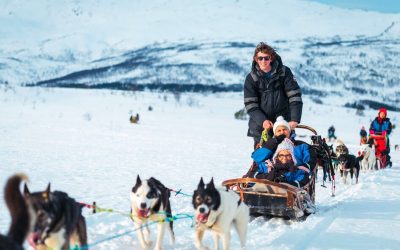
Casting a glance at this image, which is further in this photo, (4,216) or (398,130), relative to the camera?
(398,130)

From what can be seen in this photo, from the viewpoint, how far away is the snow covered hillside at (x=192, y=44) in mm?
91125

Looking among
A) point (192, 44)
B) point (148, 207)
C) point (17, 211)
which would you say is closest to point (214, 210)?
point (148, 207)

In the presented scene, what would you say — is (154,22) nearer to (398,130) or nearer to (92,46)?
(92,46)

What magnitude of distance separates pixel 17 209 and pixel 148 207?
149 centimetres

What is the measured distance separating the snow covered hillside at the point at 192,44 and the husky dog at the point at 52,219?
67.0 m

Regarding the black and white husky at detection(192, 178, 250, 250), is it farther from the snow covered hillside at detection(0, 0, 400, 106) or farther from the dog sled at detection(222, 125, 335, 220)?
the snow covered hillside at detection(0, 0, 400, 106)

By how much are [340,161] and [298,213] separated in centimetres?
420

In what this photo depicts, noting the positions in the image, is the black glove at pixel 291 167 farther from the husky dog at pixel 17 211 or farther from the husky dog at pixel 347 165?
the husky dog at pixel 347 165

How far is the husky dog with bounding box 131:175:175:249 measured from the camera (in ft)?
11.4

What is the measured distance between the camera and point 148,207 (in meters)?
3.48

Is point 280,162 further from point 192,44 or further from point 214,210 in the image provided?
point 192,44

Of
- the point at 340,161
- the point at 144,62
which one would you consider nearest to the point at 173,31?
the point at 144,62

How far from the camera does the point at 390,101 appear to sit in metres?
77.3

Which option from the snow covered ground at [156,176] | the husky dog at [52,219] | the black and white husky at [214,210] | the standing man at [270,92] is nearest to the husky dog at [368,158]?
the snow covered ground at [156,176]
